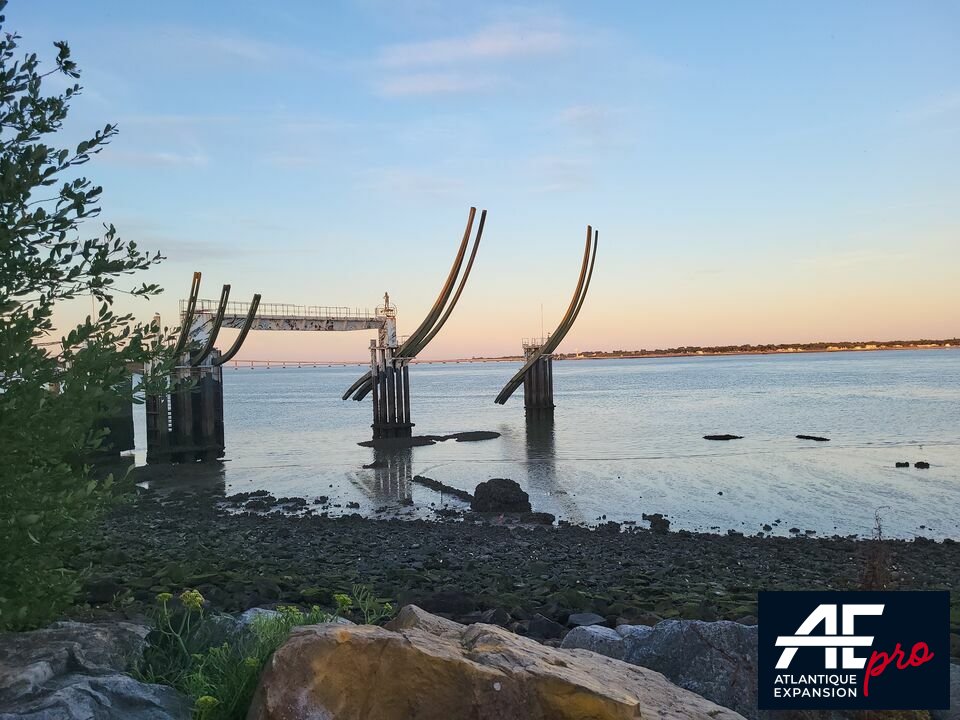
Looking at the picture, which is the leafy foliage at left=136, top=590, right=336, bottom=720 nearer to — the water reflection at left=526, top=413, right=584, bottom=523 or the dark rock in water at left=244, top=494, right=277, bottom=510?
the water reflection at left=526, top=413, right=584, bottom=523

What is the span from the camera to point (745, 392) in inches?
2975

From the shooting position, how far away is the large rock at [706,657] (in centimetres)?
454

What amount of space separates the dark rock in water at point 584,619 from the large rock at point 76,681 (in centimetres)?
382

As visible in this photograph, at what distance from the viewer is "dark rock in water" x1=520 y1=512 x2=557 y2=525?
17.2m

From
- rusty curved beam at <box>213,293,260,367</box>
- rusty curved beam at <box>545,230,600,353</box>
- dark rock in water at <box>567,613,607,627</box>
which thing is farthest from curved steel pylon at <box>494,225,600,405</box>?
dark rock in water at <box>567,613,607,627</box>

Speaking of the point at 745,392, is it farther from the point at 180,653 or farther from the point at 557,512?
the point at 180,653

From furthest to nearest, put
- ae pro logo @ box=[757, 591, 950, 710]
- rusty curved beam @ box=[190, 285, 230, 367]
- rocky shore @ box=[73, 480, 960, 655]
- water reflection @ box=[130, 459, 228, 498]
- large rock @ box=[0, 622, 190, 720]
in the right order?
rusty curved beam @ box=[190, 285, 230, 367], water reflection @ box=[130, 459, 228, 498], rocky shore @ box=[73, 480, 960, 655], ae pro logo @ box=[757, 591, 950, 710], large rock @ box=[0, 622, 190, 720]

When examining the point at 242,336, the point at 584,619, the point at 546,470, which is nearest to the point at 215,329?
the point at 242,336

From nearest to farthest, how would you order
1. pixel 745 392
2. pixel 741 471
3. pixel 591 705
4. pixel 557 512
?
pixel 591 705, pixel 557 512, pixel 741 471, pixel 745 392

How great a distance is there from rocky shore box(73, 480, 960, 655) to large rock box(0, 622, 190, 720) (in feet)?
3.02

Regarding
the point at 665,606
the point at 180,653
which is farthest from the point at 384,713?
the point at 665,606

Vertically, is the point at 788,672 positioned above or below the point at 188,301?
below

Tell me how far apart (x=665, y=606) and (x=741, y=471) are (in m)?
18.6

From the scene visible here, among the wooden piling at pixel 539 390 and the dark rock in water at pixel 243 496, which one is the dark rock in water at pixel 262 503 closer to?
the dark rock in water at pixel 243 496
